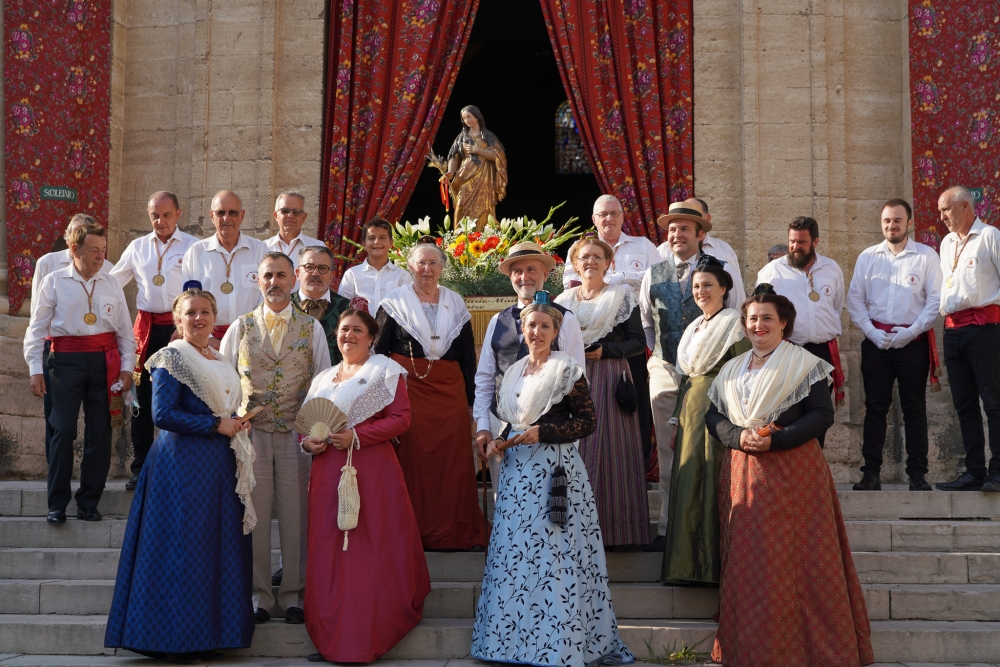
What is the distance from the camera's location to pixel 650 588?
5.45 m

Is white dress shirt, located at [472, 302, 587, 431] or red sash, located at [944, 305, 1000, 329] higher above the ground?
red sash, located at [944, 305, 1000, 329]

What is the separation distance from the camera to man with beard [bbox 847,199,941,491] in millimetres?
6645

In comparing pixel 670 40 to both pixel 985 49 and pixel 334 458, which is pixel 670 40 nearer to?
pixel 985 49

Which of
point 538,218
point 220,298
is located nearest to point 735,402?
point 220,298

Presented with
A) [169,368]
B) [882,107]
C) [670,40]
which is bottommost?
[169,368]

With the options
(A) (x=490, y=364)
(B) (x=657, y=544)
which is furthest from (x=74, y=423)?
(B) (x=657, y=544)

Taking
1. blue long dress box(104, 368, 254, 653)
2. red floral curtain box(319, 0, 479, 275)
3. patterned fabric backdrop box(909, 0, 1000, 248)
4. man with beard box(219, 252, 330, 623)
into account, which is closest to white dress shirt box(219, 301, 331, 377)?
man with beard box(219, 252, 330, 623)

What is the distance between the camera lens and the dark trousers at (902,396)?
6.65 m

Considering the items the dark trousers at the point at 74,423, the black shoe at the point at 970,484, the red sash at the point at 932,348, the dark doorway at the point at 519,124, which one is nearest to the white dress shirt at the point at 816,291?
the red sash at the point at 932,348

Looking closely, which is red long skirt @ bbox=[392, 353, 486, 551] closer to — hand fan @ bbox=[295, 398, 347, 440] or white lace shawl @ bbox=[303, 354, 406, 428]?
white lace shawl @ bbox=[303, 354, 406, 428]

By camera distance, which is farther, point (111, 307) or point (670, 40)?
point (670, 40)

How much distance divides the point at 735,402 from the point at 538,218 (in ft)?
40.4

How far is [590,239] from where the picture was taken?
19.7ft

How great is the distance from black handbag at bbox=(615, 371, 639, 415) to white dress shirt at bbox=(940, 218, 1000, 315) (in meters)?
2.15
